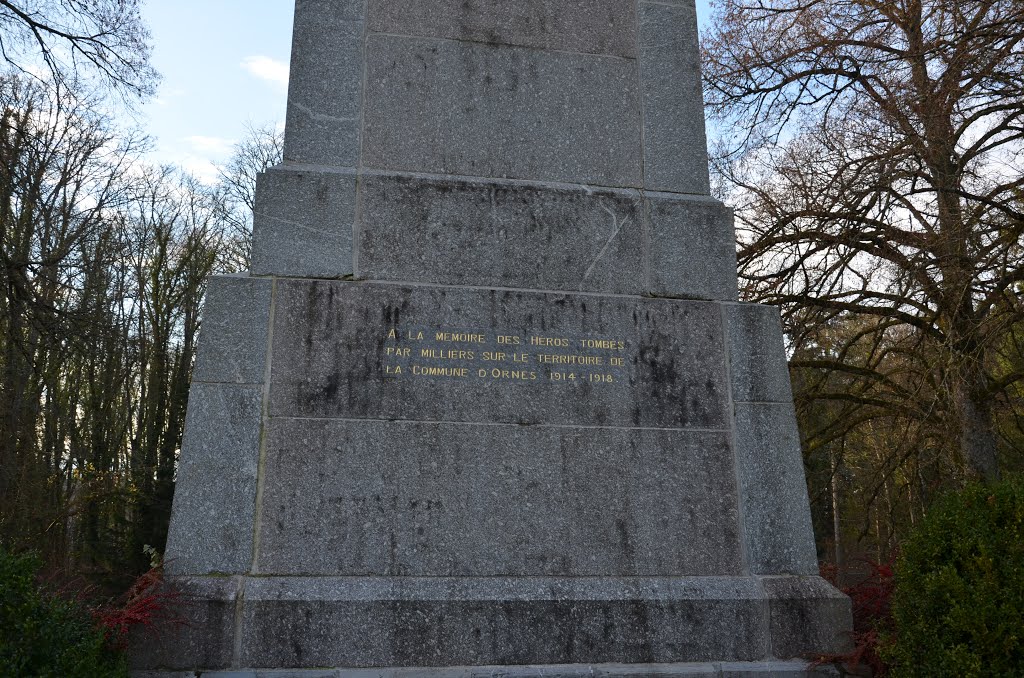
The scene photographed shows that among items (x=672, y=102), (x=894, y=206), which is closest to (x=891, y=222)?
(x=894, y=206)

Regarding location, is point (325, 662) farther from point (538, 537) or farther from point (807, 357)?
point (807, 357)

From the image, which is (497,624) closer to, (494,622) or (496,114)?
(494,622)

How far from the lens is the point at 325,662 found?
4.67 metres

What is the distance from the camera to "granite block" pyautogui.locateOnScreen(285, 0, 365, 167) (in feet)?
18.8

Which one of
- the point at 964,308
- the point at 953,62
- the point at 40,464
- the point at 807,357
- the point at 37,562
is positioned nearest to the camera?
the point at 37,562

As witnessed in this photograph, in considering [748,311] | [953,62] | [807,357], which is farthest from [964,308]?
[748,311]

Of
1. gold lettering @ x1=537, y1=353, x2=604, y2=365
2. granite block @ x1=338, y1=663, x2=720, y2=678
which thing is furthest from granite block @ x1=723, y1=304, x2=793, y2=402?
granite block @ x1=338, y1=663, x2=720, y2=678

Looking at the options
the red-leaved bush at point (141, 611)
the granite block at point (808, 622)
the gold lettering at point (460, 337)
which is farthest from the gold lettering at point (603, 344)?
the red-leaved bush at point (141, 611)

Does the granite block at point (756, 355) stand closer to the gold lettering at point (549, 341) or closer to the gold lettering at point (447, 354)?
the gold lettering at point (549, 341)

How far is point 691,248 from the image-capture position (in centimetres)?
593

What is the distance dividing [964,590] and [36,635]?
4.33 meters

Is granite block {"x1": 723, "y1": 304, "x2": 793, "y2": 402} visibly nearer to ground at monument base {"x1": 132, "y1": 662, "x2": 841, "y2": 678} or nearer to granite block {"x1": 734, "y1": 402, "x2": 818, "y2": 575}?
granite block {"x1": 734, "y1": 402, "x2": 818, "y2": 575}

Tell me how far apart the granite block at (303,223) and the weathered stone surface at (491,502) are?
104cm

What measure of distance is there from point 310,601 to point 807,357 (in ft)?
40.8
